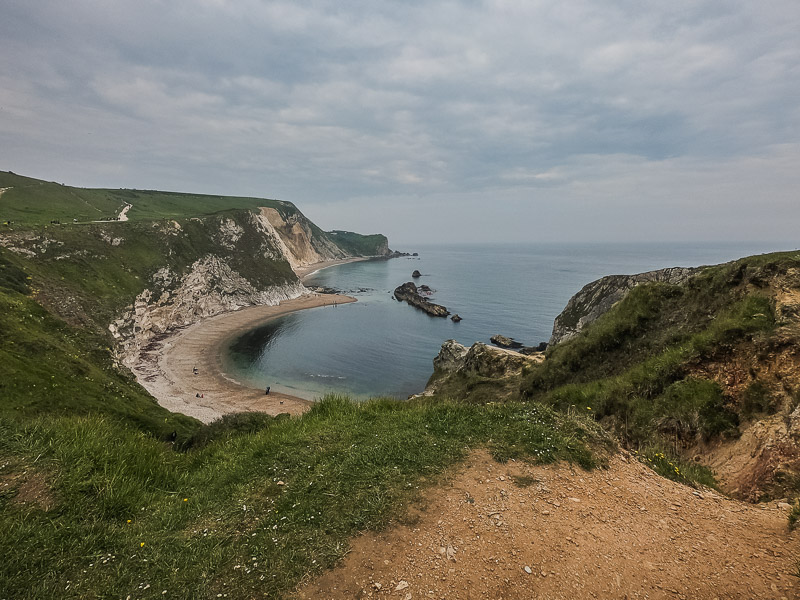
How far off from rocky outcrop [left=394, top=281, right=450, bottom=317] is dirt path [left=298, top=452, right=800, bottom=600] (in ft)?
275

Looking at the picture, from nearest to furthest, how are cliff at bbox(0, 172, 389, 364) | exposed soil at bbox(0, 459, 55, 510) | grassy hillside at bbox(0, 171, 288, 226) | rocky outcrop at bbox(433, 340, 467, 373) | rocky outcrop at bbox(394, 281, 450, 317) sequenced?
1. exposed soil at bbox(0, 459, 55, 510)
2. rocky outcrop at bbox(433, 340, 467, 373)
3. cliff at bbox(0, 172, 389, 364)
4. grassy hillside at bbox(0, 171, 288, 226)
5. rocky outcrop at bbox(394, 281, 450, 317)

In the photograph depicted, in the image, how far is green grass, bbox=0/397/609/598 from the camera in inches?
196

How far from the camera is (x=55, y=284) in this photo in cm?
4981

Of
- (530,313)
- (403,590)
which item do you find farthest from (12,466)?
(530,313)

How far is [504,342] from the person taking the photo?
215 ft

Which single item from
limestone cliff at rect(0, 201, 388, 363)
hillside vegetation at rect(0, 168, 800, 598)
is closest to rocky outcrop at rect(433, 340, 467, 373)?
hillside vegetation at rect(0, 168, 800, 598)

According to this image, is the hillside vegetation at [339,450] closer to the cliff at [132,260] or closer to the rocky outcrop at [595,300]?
the rocky outcrop at [595,300]

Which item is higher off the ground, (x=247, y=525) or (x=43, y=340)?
(x=247, y=525)

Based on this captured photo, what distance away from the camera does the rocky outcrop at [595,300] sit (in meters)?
41.1

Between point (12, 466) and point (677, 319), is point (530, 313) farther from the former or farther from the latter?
point (12, 466)

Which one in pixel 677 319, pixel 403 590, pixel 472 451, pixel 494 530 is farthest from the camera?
pixel 677 319

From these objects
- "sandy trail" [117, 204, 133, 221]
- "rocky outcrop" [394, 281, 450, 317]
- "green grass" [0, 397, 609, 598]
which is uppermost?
"sandy trail" [117, 204, 133, 221]

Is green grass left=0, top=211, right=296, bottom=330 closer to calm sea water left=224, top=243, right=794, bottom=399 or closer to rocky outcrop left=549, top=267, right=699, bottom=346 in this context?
calm sea water left=224, top=243, right=794, bottom=399

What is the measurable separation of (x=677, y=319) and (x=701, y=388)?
697 cm
